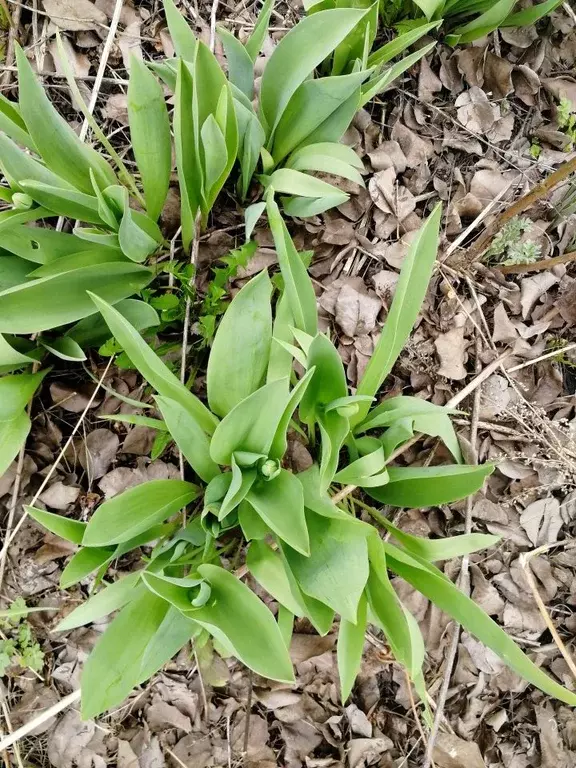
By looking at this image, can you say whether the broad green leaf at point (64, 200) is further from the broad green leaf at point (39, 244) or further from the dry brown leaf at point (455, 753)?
the dry brown leaf at point (455, 753)

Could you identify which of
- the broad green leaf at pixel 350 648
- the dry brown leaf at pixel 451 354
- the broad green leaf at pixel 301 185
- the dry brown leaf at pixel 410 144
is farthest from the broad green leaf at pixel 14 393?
the dry brown leaf at pixel 410 144

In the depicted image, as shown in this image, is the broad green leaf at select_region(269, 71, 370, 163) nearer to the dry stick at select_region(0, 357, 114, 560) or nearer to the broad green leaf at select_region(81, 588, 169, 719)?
the dry stick at select_region(0, 357, 114, 560)

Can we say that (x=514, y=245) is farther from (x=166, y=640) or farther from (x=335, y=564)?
(x=166, y=640)

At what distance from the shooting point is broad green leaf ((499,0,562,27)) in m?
1.21

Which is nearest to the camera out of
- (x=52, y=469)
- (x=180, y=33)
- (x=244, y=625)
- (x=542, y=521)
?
(x=244, y=625)

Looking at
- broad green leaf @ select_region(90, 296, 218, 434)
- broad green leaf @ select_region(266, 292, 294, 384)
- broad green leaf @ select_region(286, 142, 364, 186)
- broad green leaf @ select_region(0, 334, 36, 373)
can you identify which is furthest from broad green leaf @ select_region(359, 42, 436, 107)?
broad green leaf @ select_region(0, 334, 36, 373)

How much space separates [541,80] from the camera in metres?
1.35

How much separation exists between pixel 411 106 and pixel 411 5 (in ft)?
0.64

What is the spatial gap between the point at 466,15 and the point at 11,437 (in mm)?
1264

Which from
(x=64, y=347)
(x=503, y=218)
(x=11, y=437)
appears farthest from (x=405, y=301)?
(x=11, y=437)

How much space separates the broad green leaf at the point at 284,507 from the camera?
81 cm

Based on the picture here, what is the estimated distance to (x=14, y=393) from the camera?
1.03m

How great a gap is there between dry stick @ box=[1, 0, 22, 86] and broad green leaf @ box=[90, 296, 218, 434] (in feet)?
2.25

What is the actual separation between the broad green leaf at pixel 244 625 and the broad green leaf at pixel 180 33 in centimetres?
90
